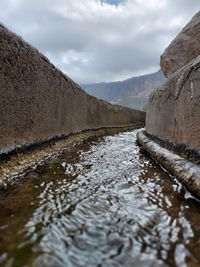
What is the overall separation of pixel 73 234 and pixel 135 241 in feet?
0.98

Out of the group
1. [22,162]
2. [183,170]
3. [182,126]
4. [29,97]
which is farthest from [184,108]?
[22,162]

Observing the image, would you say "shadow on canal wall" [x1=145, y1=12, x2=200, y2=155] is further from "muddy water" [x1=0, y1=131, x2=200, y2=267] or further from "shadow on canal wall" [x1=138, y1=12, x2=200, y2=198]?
"muddy water" [x1=0, y1=131, x2=200, y2=267]

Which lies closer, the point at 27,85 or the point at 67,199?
the point at 67,199

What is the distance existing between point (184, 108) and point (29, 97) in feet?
6.27

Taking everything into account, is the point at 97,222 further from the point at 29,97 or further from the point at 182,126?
the point at 182,126

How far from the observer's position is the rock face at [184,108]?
11.1 feet

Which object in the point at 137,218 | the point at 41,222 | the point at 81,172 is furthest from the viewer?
the point at 81,172

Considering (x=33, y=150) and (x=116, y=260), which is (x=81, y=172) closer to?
(x=33, y=150)

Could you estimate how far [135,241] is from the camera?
4.89 feet

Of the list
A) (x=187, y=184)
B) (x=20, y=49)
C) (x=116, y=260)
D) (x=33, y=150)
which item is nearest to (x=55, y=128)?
(x=33, y=150)

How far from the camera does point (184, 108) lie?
391 cm

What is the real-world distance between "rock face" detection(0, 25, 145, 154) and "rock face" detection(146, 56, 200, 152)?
A: 5.99 feet

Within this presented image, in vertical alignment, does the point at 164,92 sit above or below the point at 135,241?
above

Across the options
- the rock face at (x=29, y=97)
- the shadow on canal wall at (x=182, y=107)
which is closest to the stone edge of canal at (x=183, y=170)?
the shadow on canal wall at (x=182, y=107)
